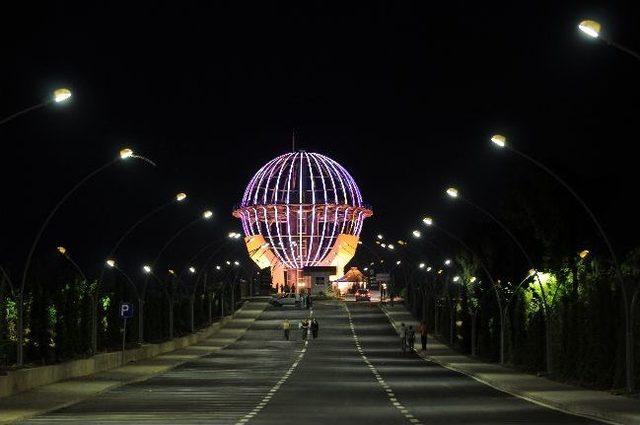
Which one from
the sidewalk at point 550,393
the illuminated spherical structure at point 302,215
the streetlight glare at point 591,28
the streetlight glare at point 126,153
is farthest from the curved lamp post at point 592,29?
the illuminated spherical structure at point 302,215

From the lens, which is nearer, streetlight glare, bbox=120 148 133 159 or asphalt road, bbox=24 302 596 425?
asphalt road, bbox=24 302 596 425

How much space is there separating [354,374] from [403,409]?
1993 centimetres

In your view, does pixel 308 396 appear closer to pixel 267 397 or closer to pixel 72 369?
pixel 267 397

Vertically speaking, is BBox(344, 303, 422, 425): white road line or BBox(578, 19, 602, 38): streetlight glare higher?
BBox(578, 19, 602, 38): streetlight glare

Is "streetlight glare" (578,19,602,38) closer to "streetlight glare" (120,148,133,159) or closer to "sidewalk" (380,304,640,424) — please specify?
"sidewalk" (380,304,640,424)

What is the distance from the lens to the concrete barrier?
124 feet

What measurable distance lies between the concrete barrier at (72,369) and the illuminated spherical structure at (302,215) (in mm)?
87388

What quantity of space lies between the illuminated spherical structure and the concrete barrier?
8739cm

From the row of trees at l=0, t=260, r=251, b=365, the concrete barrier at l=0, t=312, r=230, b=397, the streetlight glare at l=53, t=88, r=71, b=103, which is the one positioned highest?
the streetlight glare at l=53, t=88, r=71, b=103

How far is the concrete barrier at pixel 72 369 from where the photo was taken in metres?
37.9

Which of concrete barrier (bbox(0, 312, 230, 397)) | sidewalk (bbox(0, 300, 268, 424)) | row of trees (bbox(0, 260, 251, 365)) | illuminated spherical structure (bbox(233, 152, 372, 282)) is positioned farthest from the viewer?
illuminated spherical structure (bbox(233, 152, 372, 282))

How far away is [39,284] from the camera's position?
5019 cm

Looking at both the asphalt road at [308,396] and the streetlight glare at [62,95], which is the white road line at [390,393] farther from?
the streetlight glare at [62,95]

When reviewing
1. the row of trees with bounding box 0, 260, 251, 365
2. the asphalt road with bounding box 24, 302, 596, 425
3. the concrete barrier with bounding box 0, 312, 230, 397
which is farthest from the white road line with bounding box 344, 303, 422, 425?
the row of trees with bounding box 0, 260, 251, 365
